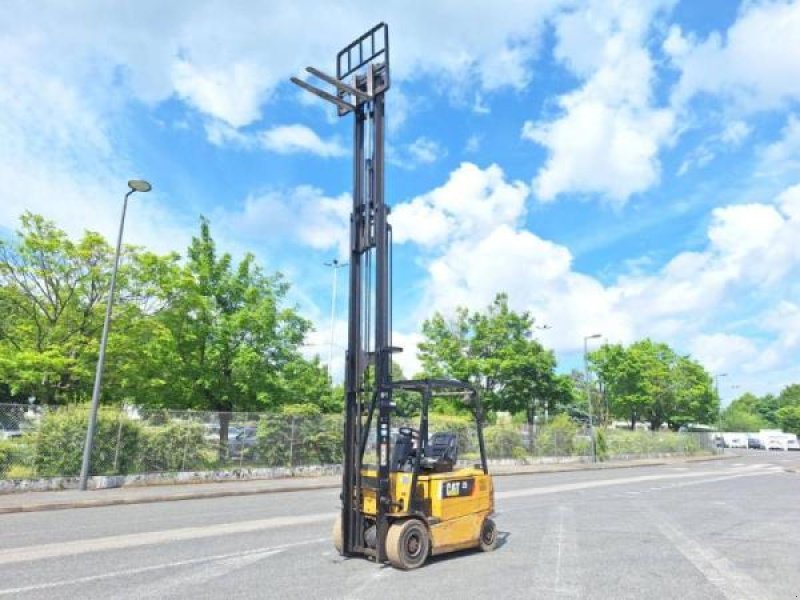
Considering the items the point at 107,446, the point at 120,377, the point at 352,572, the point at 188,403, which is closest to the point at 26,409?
the point at 107,446

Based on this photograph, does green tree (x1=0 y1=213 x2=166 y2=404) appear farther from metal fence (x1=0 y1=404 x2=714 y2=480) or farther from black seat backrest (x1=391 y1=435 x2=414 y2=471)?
black seat backrest (x1=391 y1=435 x2=414 y2=471)

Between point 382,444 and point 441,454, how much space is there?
45.9 inches

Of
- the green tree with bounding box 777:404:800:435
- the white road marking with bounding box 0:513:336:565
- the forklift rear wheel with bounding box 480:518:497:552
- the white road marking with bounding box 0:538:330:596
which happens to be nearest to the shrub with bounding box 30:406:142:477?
the white road marking with bounding box 0:513:336:565

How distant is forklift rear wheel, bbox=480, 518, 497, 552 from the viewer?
895 cm

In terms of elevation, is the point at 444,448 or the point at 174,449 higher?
Result: the point at 174,449

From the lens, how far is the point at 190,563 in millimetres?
7961

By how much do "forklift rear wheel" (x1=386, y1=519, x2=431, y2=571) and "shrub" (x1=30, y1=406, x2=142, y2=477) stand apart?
13.6 metres

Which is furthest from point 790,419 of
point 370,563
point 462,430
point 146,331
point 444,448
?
point 370,563

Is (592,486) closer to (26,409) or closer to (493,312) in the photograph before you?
(26,409)

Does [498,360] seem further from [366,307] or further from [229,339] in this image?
[366,307]

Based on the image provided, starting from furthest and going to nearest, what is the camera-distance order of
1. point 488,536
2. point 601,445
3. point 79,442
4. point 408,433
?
point 601,445
point 79,442
point 488,536
point 408,433

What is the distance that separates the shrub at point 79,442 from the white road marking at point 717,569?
1555 centimetres

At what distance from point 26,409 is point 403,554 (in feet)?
47.2

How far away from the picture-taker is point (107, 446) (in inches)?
712
